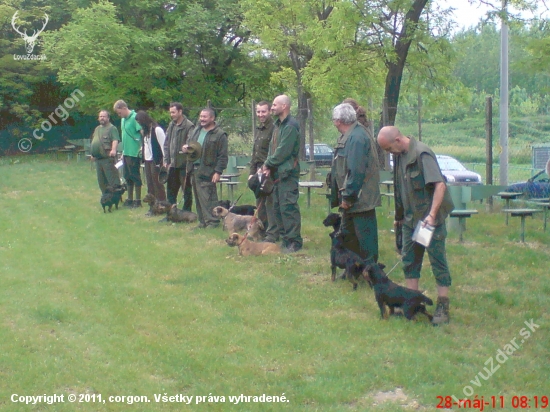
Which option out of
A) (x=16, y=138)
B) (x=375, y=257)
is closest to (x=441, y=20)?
(x=375, y=257)

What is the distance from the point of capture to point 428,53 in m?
16.7

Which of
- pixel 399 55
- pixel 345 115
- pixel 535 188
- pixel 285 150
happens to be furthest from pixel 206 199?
pixel 535 188

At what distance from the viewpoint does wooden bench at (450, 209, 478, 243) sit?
988 centimetres

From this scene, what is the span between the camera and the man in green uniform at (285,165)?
361 inches

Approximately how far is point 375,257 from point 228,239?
2962 millimetres

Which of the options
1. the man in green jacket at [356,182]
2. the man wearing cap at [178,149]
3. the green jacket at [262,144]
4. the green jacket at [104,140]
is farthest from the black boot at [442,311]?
the green jacket at [104,140]

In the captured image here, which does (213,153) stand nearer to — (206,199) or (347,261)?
(206,199)

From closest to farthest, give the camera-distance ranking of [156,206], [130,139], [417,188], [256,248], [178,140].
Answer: [417,188], [256,248], [178,140], [156,206], [130,139]

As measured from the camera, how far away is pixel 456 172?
1792 centimetres

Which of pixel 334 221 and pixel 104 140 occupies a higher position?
pixel 104 140

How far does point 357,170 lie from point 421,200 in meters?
1.18

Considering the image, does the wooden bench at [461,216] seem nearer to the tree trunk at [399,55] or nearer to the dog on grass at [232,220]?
the dog on grass at [232,220]

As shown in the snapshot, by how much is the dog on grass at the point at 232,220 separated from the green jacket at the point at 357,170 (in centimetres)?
329

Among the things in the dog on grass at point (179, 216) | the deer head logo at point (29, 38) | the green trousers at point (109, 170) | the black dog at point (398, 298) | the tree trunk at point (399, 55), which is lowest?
the black dog at point (398, 298)
